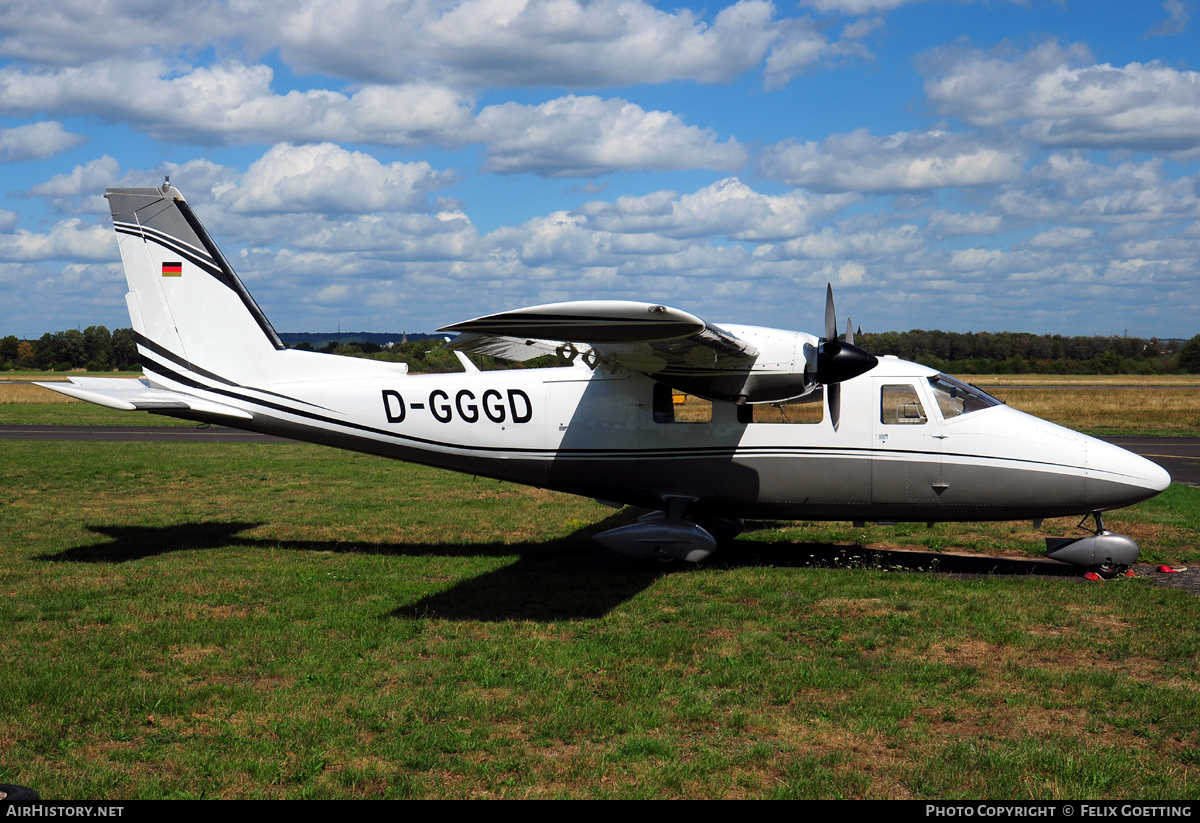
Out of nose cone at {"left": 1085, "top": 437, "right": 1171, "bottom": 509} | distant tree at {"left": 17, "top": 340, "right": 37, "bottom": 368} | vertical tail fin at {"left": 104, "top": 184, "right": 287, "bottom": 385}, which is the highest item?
distant tree at {"left": 17, "top": 340, "right": 37, "bottom": 368}

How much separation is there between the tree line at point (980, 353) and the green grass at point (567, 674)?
278ft

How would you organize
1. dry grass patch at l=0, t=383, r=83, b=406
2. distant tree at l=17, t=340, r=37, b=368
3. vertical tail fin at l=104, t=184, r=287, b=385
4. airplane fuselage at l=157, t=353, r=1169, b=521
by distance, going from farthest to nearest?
1. distant tree at l=17, t=340, r=37, b=368
2. dry grass patch at l=0, t=383, r=83, b=406
3. vertical tail fin at l=104, t=184, r=287, b=385
4. airplane fuselage at l=157, t=353, r=1169, b=521

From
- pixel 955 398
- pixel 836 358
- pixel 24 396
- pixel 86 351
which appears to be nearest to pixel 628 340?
pixel 836 358

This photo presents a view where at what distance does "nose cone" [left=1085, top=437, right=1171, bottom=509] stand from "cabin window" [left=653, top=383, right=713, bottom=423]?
16.6 feet

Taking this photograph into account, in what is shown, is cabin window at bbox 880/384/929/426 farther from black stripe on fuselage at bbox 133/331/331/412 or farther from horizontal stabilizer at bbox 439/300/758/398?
black stripe on fuselage at bbox 133/331/331/412

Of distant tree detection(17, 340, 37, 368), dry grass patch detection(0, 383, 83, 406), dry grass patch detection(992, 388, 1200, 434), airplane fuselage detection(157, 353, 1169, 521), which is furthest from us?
distant tree detection(17, 340, 37, 368)

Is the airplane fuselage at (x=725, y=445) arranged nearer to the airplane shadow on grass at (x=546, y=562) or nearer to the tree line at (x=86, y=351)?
the airplane shadow on grass at (x=546, y=562)

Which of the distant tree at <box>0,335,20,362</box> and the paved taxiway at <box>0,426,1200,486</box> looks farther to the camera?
the distant tree at <box>0,335,20,362</box>

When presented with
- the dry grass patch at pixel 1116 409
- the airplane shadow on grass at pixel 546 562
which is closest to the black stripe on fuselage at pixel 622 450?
the airplane shadow on grass at pixel 546 562

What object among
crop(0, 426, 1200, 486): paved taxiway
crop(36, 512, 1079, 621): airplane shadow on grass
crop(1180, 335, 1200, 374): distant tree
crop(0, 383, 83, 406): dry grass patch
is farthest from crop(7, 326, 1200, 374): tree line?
crop(36, 512, 1079, 621): airplane shadow on grass

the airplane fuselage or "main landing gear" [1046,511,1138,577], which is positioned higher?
the airplane fuselage

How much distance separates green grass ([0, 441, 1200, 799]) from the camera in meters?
5.62

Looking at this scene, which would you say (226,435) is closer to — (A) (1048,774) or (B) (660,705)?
(B) (660,705)
